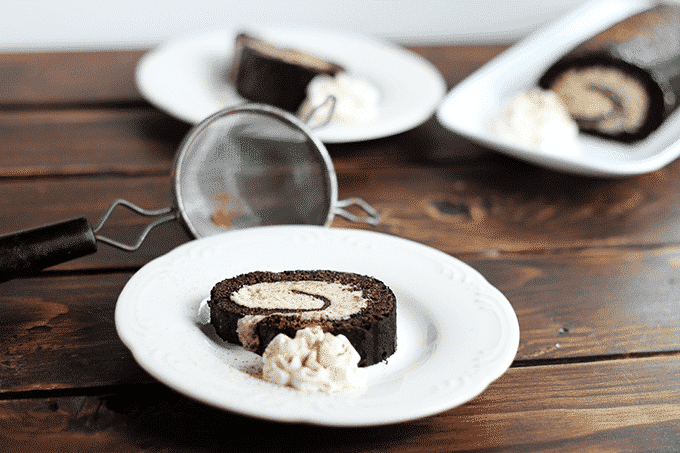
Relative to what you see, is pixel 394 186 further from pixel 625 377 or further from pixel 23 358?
pixel 23 358

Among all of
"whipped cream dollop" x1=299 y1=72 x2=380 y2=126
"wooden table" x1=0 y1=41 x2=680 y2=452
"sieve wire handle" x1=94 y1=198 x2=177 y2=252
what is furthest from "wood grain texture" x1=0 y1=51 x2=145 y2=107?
"sieve wire handle" x1=94 y1=198 x2=177 y2=252

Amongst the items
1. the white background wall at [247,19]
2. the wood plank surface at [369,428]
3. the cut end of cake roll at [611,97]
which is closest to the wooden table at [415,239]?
the wood plank surface at [369,428]

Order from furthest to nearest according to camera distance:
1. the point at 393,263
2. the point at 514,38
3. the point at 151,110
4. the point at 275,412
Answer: the point at 514,38 → the point at 151,110 → the point at 393,263 → the point at 275,412

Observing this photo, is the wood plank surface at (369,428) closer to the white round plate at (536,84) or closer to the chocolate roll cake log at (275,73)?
the white round plate at (536,84)

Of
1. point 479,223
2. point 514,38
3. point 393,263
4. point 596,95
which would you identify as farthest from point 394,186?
point 514,38

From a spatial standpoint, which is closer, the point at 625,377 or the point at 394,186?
the point at 625,377

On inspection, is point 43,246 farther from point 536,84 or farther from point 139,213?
point 536,84
